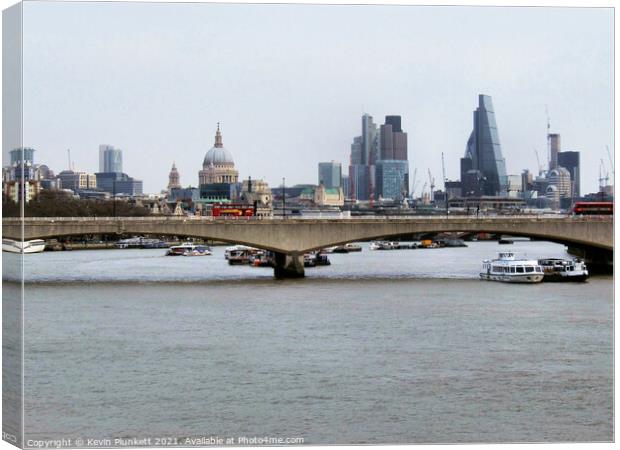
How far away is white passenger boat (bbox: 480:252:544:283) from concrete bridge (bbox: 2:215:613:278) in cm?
142

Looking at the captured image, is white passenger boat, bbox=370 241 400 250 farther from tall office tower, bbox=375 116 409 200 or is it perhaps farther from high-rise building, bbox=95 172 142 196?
high-rise building, bbox=95 172 142 196

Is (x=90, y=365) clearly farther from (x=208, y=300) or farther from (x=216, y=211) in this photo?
(x=216, y=211)

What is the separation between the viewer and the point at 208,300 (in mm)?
30469

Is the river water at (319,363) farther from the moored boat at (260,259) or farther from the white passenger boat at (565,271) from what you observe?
the moored boat at (260,259)

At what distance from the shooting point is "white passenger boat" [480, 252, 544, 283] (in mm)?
38125

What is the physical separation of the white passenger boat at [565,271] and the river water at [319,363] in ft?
12.3

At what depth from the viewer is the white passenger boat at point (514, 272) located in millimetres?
38125

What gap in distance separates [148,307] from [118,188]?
23.1 metres

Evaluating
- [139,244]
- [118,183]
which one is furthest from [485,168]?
[118,183]

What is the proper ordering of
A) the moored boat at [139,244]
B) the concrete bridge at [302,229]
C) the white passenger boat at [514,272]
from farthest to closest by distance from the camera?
Result: 1. the moored boat at [139,244]
2. the white passenger boat at [514,272]
3. the concrete bridge at [302,229]

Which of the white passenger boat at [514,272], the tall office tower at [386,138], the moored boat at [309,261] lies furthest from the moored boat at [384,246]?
the tall office tower at [386,138]

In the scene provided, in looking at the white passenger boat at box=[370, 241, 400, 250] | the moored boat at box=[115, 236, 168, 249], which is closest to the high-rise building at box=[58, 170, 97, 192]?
the moored boat at box=[115, 236, 168, 249]

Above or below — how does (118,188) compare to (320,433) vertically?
above

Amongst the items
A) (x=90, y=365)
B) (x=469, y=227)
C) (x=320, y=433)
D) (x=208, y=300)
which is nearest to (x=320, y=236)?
(x=469, y=227)
